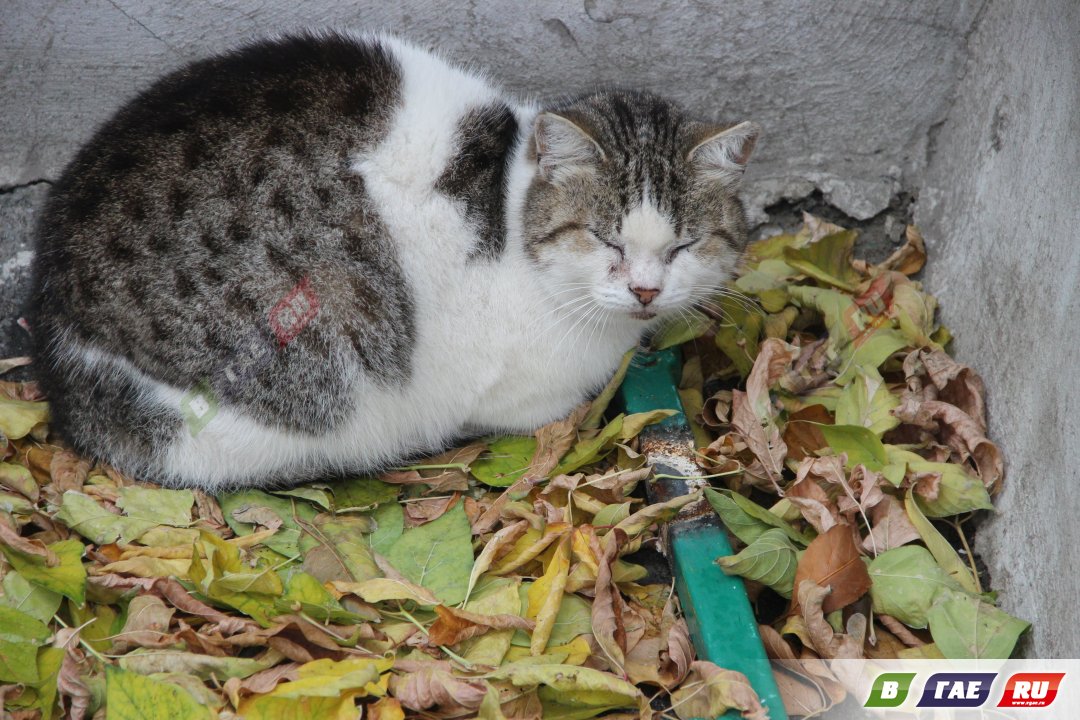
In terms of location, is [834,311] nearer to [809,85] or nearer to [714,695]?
[809,85]

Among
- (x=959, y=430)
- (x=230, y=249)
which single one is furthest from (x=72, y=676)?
(x=959, y=430)

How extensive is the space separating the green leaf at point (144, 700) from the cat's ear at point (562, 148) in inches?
53.2

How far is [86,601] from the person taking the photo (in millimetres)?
2029

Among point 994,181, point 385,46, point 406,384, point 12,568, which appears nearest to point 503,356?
point 406,384

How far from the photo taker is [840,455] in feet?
7.43

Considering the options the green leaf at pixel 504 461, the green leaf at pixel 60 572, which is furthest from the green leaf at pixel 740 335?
the green leaf at pixel 60 572

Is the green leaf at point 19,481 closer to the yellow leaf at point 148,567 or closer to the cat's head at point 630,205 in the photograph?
the yellow leaf at point 148,567

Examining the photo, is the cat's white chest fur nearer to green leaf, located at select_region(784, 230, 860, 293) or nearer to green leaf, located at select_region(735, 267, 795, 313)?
green leaf, located at select_region(735, 267, 795, 313)

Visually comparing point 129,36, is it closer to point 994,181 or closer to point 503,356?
point 503,356

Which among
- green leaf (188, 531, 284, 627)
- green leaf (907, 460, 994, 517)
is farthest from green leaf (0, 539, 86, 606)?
green leaf (907, 460, 994, 517)

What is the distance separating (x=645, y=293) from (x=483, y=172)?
0.51 metres

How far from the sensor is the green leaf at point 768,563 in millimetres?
1993

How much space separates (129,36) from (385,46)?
32.5 inches

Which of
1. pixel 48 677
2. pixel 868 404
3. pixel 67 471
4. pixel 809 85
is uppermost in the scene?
pixel 809 85
